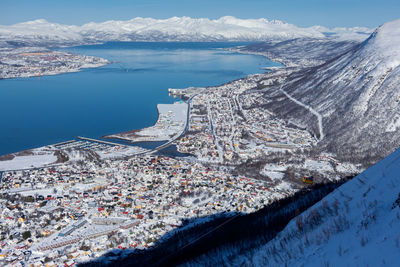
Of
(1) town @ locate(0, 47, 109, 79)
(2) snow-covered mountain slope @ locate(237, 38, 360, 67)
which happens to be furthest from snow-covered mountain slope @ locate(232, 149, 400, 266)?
(2) snow-covered mountain slope @ locate(237, 38, 360, 67)

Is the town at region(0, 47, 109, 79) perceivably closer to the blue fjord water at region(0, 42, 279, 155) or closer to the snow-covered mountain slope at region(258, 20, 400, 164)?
the blue fjord water at region(0, 42, 279, 155)

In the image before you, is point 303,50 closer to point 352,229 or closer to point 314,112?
point 314,112

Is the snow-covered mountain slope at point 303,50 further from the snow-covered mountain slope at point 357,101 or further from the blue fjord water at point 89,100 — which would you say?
the snow-covered mountain slope at point 357,101

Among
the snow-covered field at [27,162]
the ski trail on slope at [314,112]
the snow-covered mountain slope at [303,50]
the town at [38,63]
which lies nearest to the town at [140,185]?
the snow-covered field at [27,162]

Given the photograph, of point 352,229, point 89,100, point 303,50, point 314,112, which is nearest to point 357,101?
point 314,112

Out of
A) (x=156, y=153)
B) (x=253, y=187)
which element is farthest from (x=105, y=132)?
(x=253, y=187)
